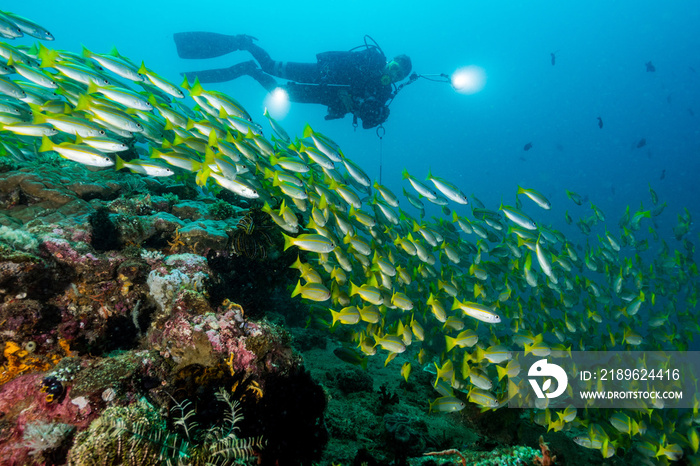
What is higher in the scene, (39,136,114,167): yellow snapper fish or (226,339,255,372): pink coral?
(39,136,114,167): yellow snapper fish

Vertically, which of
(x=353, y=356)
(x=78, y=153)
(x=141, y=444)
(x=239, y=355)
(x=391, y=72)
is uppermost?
(x=391, y=72)

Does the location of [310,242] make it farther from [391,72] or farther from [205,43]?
[205,43]

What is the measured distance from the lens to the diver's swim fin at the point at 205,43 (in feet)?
57.3

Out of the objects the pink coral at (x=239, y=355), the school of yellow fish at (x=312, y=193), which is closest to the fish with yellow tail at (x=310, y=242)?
the school of yellow fish at (x=312, y=193)

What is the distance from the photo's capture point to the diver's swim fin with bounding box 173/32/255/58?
57.3 ft

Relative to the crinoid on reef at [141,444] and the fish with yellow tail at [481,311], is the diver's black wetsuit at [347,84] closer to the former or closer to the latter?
the fish with yellow tail at [481,311]

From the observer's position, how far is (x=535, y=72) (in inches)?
5231

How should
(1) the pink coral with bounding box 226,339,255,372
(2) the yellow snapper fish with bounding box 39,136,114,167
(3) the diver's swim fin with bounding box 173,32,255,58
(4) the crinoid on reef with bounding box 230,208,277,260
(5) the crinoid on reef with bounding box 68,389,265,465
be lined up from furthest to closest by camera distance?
(3) the diver's swim fin with bounding box 173,32,255,58
(4) the crinoid on reef with bounding box 230,208,277,260
(2) the yellow snapper fish with bounding box 39,136,114,167
(1) the pink coral with bounding box 226,339,255,372
(5) the crinoid on reef with bounding box 68,389,265,465

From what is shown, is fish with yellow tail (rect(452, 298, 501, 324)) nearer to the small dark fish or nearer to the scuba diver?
the small dark fish

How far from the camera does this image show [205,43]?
17781 mm

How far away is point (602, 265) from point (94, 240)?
513 inches

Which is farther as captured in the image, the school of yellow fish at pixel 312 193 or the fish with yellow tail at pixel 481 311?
the fish with yellow tail at pixel 481 311

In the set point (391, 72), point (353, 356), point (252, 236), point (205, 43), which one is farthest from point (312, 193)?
point (205, 43)

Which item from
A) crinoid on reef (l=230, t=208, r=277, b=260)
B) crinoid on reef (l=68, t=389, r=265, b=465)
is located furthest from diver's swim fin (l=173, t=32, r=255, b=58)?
crinoid on reef (l=68, t=389, r=265, b=465)
